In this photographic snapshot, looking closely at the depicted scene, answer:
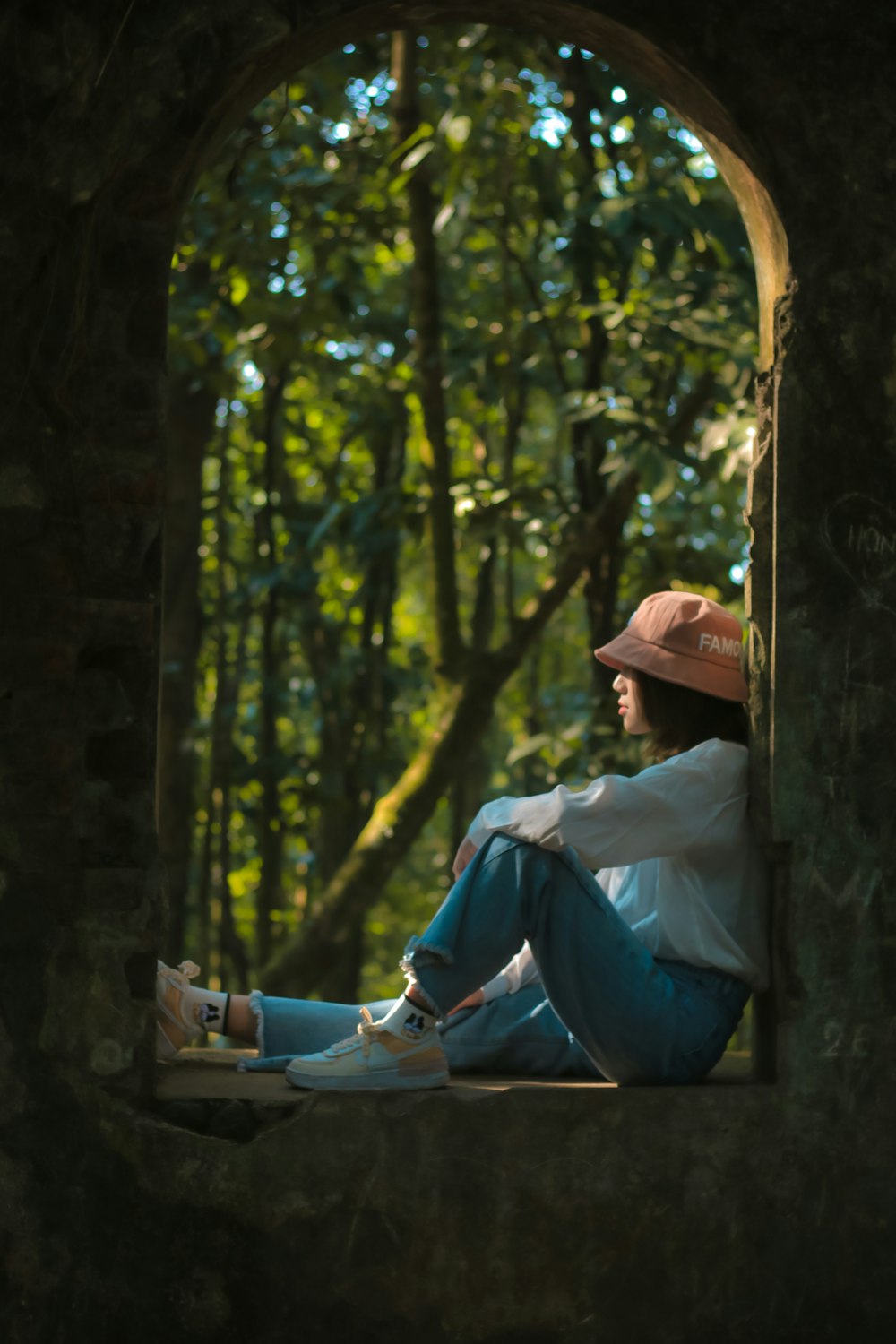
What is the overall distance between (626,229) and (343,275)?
2177 millimetres

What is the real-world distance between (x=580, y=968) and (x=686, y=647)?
72 centimetres

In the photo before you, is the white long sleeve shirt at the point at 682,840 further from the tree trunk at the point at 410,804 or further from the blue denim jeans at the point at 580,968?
the tree trunk at the point at 410,804

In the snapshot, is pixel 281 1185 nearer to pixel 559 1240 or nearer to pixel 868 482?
pixel 559 1240

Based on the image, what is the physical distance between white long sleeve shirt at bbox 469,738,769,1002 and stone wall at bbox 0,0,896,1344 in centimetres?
11

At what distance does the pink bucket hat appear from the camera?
331 centimetres

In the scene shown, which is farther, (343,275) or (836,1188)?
(343,275)

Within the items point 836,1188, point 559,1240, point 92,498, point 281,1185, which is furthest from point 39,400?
point 836,1188

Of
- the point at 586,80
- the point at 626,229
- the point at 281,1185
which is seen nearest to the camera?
the point at 281,1185

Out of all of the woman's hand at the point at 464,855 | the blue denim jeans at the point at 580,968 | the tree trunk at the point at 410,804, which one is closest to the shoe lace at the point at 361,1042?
the blue denim jeans at the point at 580,968

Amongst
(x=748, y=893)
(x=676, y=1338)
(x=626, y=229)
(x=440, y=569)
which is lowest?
(x=676, y=1338)

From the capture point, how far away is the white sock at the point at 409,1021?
3.01 m

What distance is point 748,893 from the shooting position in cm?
319

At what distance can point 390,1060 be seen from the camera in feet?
9.82

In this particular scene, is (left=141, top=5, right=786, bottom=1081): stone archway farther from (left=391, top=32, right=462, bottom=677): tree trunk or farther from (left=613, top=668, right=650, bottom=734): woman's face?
(left=391, top=32, right=462, bottom=677): tree trunk
